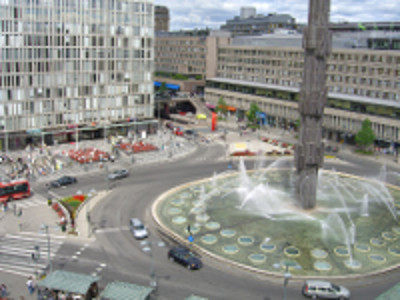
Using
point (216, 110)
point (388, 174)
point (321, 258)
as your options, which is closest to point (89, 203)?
point (321, 258)

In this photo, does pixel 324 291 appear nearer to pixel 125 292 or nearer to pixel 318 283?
pixel 318 283

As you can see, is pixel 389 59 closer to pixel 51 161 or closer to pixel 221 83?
pixel 221 83

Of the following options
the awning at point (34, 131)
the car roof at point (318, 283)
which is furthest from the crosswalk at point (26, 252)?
the awning at point (34, 131)

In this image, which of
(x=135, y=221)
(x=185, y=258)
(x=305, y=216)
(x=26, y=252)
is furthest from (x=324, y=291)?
(x=26, y=252)

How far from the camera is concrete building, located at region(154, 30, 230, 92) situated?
158 meters

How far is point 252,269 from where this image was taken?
4478cm

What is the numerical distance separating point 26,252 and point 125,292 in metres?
18.5

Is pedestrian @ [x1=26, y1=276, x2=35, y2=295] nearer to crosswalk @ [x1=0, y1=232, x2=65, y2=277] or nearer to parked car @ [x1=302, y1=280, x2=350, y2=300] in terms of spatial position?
crosswalk @ [x1=0, y1=232, x2=65, y2=277]

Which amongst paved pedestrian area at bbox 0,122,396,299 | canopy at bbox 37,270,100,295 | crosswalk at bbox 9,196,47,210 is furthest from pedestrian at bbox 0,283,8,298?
crosswalk at bbox 9,196,47,210

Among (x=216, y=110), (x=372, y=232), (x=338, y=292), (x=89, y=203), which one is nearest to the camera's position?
(x=338, y=292)

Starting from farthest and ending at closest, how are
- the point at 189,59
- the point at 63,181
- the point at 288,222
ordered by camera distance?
the point at 189,59 < the point at 63,181 < the point at 288,222

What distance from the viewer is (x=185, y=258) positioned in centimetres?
4612

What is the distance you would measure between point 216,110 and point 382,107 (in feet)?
192

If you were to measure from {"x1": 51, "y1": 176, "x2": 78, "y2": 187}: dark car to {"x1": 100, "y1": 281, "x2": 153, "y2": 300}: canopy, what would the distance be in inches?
1573
